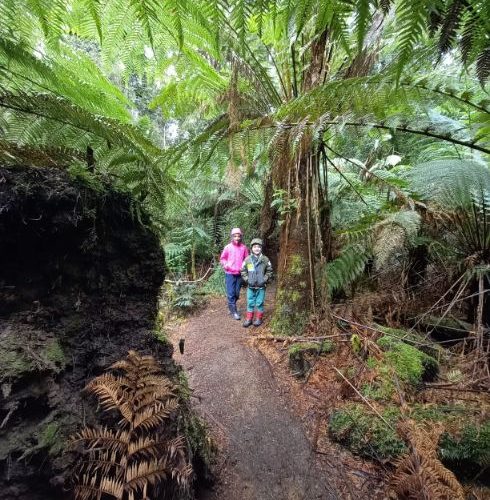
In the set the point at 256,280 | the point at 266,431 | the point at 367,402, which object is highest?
the point at 256,280

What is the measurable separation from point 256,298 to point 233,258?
99 cm

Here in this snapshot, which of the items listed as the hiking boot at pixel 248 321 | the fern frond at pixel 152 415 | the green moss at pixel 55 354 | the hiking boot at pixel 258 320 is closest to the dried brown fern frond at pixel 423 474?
the fern frond at pixel 152 415

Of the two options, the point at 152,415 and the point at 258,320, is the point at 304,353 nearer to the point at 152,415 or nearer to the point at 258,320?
the point at 258,320

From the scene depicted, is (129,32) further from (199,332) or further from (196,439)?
(199,332)

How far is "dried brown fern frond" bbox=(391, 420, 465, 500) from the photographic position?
168 cm

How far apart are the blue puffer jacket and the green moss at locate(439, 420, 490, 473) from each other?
3010 mm

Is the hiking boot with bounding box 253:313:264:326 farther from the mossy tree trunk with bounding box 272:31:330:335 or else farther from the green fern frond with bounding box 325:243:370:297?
the green fern frond with bounding box 325:243:370:297

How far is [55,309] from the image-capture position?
4.88 feet

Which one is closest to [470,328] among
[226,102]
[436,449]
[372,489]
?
[436,449]

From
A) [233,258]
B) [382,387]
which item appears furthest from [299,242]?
[233,258]

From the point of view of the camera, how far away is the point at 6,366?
117cm

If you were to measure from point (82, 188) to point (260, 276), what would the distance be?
145 inches

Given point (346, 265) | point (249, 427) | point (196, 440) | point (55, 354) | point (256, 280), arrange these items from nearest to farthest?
point (55, 354) → point (196, 440) → point (249, 427) → point (346, 265) → point (256, 280)

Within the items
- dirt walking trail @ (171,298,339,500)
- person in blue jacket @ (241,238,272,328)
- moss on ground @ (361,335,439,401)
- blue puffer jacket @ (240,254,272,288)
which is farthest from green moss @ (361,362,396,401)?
blue puffer jacket @ (240,254,272,288)
